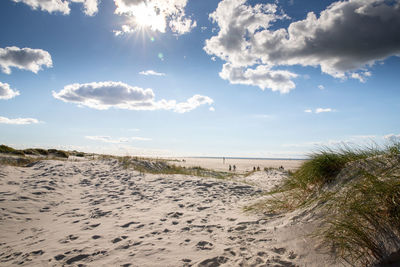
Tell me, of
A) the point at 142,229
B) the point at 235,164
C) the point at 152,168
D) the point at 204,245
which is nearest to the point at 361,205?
the point at 204,245

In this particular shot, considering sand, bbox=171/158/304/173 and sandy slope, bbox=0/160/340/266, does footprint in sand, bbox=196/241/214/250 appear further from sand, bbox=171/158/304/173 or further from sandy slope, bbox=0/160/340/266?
sand, bbox=171/158/304/173

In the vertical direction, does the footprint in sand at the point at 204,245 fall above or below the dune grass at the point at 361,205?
below

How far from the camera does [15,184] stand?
7746mm

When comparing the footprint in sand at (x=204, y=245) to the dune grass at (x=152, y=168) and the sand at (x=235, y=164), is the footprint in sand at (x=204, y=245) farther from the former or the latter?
the dune grass at (x=152, y=168)

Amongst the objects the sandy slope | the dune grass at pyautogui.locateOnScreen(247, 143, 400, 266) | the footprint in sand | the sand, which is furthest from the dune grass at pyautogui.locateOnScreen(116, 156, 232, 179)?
the dune grass at pyautogui.locateOnScreen(247, 143, 400, 266)

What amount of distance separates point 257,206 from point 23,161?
16034 mm

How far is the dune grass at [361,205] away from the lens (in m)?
2.31

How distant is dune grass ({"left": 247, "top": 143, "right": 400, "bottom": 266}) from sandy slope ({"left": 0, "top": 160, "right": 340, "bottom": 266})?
331 mm

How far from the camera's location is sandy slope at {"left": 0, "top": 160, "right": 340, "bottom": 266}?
2920 mm

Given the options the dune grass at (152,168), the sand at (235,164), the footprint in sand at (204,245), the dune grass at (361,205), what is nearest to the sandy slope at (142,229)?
the footprint in sand at (204,245)

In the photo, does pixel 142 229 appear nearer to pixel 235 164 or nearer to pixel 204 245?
pixel 204 245

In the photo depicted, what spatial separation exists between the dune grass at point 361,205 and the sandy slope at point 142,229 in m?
0.33

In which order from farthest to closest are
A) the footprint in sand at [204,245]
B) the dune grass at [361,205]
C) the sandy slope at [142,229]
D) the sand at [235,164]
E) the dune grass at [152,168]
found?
the sand at [235,164] → the dune grass at [152,168] → the footprint in sand at [204,245] → the sandy slope at [142,229] → the dune grass at [361,205]

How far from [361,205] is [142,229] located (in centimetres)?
350
